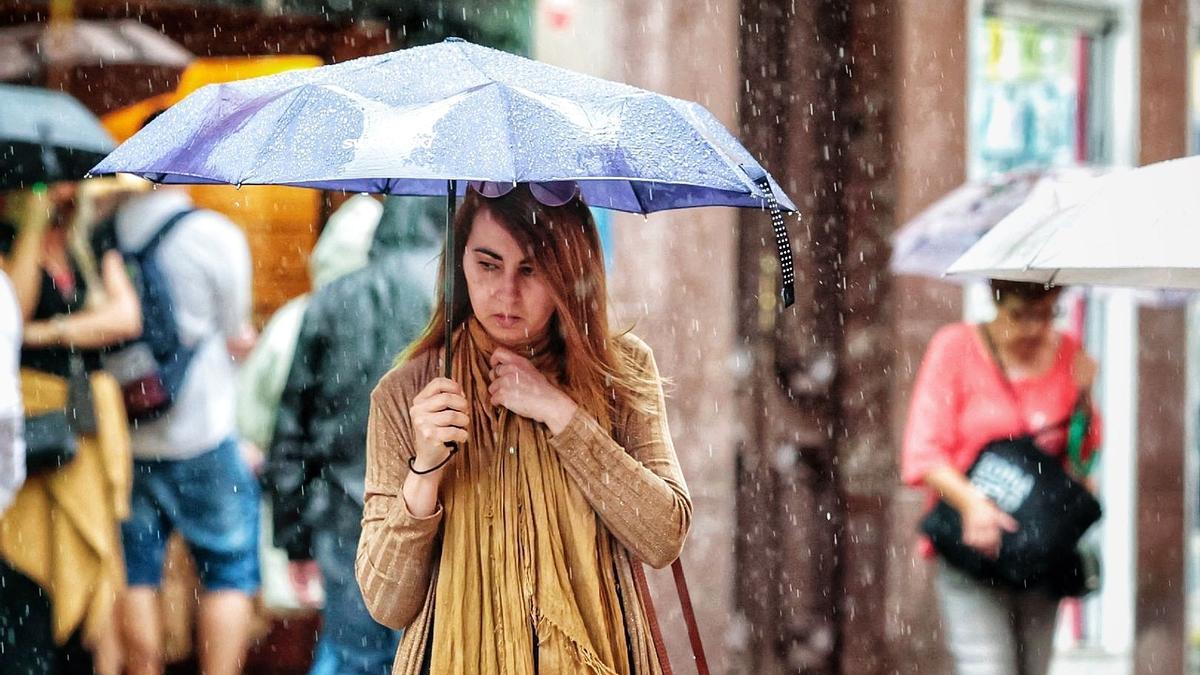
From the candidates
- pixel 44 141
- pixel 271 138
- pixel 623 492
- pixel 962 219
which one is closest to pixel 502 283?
pixel 623 492

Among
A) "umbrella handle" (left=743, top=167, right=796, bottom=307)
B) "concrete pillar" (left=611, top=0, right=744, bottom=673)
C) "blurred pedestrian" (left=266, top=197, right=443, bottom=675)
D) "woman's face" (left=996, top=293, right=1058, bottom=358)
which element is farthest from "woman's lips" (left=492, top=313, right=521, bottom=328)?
"concrete pillar" (left=611, top=0, right=744, bottom=673)

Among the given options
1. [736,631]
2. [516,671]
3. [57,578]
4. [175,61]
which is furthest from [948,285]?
[516,671]

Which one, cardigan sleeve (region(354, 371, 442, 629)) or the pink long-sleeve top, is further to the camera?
the pink long-sleeve top

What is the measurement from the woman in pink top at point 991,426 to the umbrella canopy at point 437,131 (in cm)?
293

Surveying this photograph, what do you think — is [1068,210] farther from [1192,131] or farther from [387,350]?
[1192,131]

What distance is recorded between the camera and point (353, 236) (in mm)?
6230

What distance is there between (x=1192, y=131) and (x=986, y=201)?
3068 mm

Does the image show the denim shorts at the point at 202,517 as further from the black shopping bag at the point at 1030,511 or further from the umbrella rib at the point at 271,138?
the umbrella rib at the point at 271,138

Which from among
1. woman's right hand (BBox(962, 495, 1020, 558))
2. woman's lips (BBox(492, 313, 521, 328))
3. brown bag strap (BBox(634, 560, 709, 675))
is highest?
woman's lips (BBox(492, 313, 521, 328))

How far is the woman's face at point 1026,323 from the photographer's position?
6055 millimetres

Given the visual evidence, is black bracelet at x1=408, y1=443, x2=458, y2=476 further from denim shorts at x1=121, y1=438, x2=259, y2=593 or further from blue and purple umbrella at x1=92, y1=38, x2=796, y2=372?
denim shorts at x1=121, y1=438, x2=259, y2=593

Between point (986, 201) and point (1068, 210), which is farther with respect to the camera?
point (986, 201)

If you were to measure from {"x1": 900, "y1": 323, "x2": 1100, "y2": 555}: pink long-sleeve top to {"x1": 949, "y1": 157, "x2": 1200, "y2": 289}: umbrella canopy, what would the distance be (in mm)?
1655

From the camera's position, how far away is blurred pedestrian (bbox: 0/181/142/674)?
5539 millimetres
